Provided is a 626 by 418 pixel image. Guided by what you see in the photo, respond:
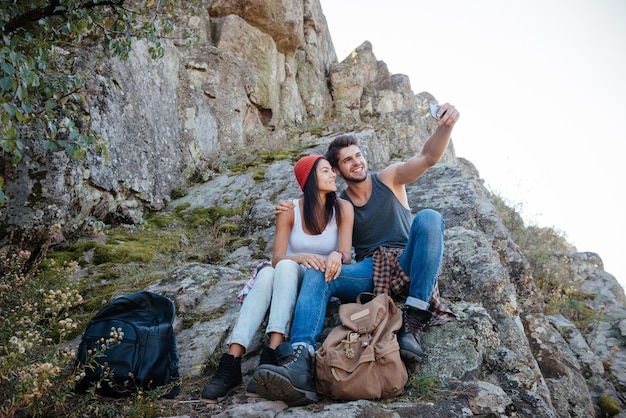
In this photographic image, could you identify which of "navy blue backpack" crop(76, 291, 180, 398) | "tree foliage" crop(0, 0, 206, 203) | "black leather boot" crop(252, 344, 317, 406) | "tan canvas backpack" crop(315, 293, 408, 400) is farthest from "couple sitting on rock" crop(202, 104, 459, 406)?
"tree foliage" crop(0, 0, 206, 203)

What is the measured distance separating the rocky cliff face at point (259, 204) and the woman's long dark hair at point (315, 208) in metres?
1.15

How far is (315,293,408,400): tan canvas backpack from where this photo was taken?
2.62m

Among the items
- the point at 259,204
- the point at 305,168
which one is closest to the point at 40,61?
the point at 305,168

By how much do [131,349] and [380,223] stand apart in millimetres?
2338

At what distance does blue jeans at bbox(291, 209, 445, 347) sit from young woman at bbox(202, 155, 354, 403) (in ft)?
0.32

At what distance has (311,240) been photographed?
3771 millimetres

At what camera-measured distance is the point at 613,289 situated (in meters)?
9.12

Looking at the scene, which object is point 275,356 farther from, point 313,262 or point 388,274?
point 388,274

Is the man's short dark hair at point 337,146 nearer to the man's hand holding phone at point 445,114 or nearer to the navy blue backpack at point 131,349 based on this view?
the man's hand holding phone at point 445,114

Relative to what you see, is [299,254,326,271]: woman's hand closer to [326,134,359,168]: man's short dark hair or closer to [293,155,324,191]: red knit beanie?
[293,155,324,191]: red knit beanie

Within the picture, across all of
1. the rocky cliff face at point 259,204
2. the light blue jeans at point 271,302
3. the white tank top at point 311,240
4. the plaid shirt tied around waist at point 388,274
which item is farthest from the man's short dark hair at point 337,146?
the rocky cliff face at point 259,204

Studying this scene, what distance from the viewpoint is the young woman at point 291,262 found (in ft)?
9.64

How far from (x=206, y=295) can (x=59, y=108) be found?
315cm

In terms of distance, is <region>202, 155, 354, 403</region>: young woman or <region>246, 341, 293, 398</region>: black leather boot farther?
<region>202, 155, 354, 403</region>: young woman
